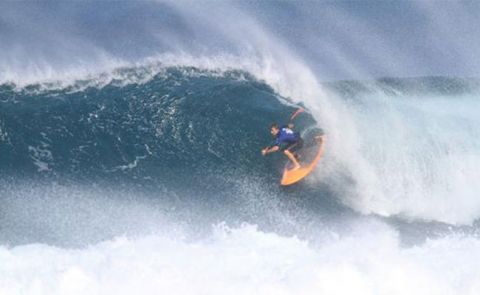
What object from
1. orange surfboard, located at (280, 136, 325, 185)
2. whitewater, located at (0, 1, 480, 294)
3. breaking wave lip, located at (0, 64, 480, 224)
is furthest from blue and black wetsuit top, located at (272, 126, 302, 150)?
breaking wave lip, located at (0, 64, 480, 224)

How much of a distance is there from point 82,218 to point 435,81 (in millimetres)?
14673

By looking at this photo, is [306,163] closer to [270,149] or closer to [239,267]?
[270,149]

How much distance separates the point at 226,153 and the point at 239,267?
4.43 m

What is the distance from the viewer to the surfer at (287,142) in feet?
62.9

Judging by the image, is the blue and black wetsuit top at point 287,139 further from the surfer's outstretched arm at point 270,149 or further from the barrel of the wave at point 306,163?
the barrel of the wave at point 306,163

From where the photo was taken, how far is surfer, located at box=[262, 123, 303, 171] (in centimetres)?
1917

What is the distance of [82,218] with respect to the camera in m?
17.9

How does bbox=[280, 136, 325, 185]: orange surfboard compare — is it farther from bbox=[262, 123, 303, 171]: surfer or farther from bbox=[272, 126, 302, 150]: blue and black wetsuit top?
bbox=[272, 126, 302, 150]: blue and black wetsuit top

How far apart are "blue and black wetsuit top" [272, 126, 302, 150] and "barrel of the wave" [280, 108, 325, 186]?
23.0 inches

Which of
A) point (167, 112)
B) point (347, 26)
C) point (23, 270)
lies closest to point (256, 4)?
point (347, 26)

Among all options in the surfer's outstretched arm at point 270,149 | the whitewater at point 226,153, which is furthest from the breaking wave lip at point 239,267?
the surfer's outstretched arm at point 270,149

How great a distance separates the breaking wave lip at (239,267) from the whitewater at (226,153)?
0.04 meters

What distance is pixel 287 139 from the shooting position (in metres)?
19.2

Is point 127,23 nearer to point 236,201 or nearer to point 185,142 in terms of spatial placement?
point 185,142
